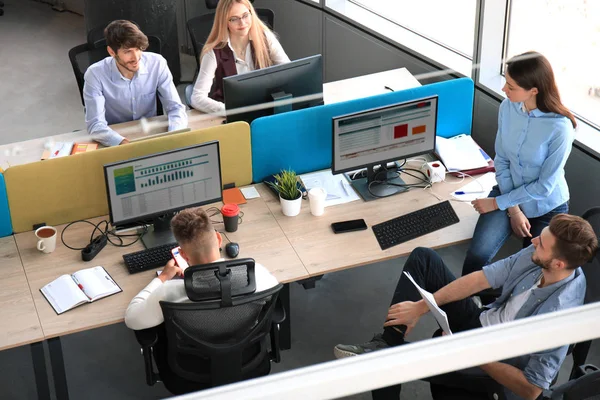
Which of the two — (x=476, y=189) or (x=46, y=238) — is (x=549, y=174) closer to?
(x=476, y=189)

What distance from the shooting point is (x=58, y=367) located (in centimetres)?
301

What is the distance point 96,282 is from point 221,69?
169 centimetres

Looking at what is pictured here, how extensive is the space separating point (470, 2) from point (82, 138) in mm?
2401

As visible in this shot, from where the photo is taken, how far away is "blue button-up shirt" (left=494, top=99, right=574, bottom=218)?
Result: 3225mm

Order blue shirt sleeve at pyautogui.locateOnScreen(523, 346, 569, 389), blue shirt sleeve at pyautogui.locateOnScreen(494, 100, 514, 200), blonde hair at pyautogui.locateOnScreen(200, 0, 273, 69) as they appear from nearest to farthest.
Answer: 1. blue shirt sleeve at pyautogui.locateOnScreen(523, 346, 569, 389)
2. blue shirt sleeve at pyautogui.locateOnScreen(494, 100, 514, 200)
3. blonde hair at pyautogui.locateOnScreen(200, 0, 273, 69)

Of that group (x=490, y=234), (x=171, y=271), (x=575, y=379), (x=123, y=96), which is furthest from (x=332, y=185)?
(x=575, y=379)

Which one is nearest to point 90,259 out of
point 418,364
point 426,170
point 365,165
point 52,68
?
point 365,165

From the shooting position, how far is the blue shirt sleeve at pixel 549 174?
3.22 m

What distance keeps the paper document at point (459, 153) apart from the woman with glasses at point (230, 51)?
111cm

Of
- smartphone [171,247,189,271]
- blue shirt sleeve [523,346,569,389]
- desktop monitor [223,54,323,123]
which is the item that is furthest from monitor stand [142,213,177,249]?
blue shirt sleeve [523,346,569,389]

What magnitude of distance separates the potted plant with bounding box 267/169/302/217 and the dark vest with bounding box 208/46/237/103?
1.05m

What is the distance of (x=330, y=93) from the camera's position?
442 centimetres

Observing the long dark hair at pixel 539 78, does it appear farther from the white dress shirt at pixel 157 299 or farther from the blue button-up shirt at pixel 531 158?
the white dress shirt at pixel 157 299

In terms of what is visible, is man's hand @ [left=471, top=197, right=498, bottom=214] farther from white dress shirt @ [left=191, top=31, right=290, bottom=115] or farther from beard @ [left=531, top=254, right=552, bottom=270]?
white dress shirt @ [left=191, top=31, right=290, bottom=115]
